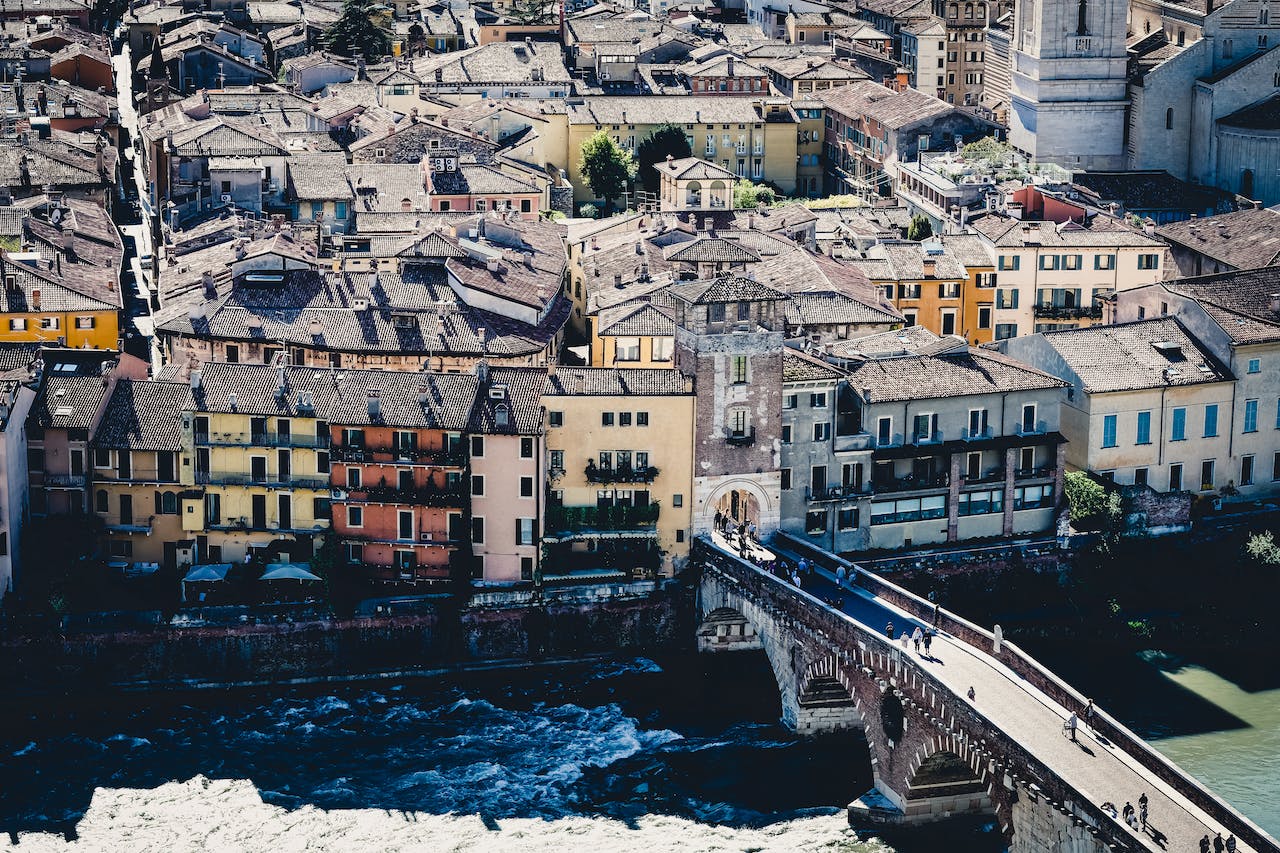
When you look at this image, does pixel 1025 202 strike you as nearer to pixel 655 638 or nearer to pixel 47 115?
pixel 655 638

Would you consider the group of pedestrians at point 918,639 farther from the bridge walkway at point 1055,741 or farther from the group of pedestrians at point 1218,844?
the group of pedestrians at point 1218,844

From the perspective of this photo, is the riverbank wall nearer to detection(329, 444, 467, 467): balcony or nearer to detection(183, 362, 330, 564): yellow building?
detection(183, 362, 330, 564): yellow building

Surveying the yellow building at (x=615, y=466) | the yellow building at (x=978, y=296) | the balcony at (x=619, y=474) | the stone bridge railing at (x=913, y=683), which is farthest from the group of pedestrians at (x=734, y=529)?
the yellow building at (x=978, y=296)

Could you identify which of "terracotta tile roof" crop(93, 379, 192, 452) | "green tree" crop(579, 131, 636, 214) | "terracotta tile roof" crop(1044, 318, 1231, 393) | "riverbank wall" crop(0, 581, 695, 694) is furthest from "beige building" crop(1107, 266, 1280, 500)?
"green tree" crop(579, 131, 636, 214)

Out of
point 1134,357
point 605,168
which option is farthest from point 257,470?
point 605,168

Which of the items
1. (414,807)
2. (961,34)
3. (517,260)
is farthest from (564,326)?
(961,34)

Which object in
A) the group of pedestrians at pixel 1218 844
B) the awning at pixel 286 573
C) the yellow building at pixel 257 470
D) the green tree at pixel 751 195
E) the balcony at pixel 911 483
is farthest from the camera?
the green tree at pixel 751 195
